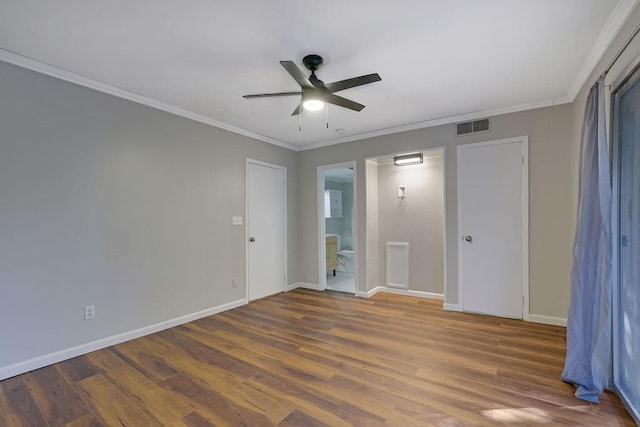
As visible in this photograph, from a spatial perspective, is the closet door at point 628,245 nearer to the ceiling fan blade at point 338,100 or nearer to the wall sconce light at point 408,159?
the ceiling fan blade at point 338,100

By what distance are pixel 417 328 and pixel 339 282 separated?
2.59 m

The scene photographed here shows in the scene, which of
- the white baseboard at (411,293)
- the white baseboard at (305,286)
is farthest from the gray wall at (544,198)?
the white baseboard at (305,286)

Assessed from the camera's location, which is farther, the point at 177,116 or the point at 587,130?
the point at 177,116

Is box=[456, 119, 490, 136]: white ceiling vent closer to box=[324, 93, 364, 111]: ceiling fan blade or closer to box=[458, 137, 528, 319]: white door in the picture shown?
box=[458, 137, 528, 319]: white door

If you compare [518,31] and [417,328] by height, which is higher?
[518,31]

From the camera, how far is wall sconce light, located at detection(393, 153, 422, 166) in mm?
4445

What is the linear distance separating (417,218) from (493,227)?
1253 millimetres

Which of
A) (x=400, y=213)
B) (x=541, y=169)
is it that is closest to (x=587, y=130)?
(x=541, y=169)

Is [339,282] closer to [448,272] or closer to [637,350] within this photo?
[448,272]

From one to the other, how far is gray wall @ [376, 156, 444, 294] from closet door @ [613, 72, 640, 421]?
2442 mm

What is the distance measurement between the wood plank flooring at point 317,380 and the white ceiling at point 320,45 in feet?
8.46

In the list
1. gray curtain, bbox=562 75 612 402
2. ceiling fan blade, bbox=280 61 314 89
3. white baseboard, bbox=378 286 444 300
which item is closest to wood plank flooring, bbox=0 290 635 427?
gray curtain, bbox=562 75 612 402

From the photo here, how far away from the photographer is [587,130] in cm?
221

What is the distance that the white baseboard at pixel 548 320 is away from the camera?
3283mm
